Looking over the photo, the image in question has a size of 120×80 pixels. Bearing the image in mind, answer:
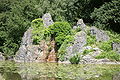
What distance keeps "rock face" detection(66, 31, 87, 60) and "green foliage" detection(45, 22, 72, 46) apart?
5.44 ft

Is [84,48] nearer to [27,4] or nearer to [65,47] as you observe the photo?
[65,47]

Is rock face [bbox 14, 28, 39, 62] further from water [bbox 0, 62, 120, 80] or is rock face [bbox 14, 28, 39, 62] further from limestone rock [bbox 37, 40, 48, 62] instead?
water [bbox 0, 62, 120, 80]

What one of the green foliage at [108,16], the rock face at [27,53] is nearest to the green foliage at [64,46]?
the rock face at [27,53]

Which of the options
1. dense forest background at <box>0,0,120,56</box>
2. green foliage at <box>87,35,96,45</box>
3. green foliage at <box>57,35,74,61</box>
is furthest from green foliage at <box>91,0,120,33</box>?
green foliage at <box>57,35,74,61</box>

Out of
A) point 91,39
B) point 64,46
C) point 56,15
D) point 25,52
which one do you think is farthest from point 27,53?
point 56,15

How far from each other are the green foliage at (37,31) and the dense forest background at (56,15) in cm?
376

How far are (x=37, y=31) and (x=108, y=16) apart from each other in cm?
779

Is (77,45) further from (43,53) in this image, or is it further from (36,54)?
(36,54)

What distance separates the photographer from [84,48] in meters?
24.1

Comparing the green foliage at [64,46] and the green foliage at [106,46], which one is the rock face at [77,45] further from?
the green foliage at [106,46]

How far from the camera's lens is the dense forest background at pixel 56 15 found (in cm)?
2823

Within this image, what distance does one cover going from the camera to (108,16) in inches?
1097

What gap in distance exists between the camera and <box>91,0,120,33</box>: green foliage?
2741 centimetres

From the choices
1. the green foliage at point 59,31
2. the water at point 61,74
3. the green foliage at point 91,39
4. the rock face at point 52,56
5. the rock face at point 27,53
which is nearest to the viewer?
the water at point 61,74
